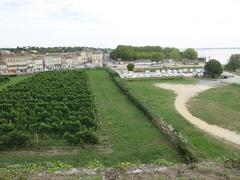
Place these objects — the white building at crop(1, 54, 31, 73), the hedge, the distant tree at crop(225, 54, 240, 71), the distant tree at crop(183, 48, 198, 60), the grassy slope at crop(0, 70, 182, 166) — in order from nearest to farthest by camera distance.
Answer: the hedge < the grassy slope at crop(0, 70, 182, 166) < the distant tree at crop(225, 54, 240, 71) < the white building at crop(1, 54, 31, 73) < the distant tree at crop(183, 48, 198, 60)

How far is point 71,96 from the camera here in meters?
38.3

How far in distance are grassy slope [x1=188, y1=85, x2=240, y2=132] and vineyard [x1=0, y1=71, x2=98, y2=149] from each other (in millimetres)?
9296

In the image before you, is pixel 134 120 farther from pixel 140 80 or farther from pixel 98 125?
pixel 140 80

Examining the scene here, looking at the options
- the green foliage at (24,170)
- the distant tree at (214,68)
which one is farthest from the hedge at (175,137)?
the distant tree at (214,68)

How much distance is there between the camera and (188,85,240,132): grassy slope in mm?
28547

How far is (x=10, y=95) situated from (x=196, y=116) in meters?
20.5

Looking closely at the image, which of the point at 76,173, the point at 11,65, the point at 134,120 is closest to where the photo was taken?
the point at 76,173

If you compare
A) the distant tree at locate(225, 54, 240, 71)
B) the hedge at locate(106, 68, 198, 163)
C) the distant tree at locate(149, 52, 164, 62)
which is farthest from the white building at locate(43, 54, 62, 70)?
the hedge at locate(106, 68, 198, 163)

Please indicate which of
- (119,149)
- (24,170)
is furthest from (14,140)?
(24,170)

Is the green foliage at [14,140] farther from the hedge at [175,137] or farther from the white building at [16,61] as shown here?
the white building at [16,61]

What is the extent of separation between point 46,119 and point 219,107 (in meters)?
16.5

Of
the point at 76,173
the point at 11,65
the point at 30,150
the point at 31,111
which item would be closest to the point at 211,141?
the point at 30,150

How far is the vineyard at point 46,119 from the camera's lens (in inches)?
869

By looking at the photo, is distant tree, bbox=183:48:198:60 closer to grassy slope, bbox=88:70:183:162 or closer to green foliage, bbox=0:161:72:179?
grassy slope, bbox=88:70:183:162
